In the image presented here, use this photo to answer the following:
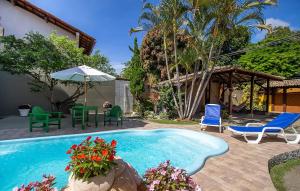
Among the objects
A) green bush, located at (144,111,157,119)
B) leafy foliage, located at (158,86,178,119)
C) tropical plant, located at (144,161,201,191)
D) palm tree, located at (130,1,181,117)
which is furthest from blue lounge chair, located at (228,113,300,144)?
green bush, located at (144,111,157,119)

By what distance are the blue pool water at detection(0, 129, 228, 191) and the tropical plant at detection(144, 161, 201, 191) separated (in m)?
1.77

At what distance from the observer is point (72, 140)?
8305 mm

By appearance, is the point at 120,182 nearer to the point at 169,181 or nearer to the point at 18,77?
the point at 169,181

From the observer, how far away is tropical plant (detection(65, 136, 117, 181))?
2.52 meters

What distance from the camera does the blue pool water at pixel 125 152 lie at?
5.38 metres

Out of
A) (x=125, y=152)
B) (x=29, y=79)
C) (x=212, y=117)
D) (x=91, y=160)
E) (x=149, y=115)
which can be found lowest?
(x=125, y=152)

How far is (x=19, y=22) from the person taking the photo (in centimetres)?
1745

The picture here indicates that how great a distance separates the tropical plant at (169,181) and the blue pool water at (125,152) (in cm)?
177

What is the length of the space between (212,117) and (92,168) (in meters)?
8.86

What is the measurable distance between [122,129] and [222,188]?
684 centimetres

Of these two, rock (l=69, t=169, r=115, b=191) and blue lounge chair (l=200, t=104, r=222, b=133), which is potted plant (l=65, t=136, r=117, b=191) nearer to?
rock (l=69, t=169, r=115, b=191)

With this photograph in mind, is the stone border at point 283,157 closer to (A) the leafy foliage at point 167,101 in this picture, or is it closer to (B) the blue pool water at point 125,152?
(B) the blue pool water at point 125,152

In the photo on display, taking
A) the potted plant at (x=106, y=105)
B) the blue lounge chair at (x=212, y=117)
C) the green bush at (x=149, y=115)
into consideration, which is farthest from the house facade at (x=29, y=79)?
the blue lounge chair at (x=212, y=117)

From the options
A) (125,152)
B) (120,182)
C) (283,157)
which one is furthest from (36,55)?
(283,157)
